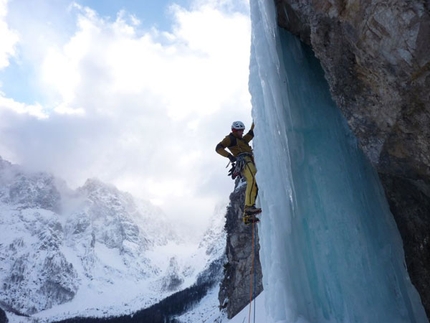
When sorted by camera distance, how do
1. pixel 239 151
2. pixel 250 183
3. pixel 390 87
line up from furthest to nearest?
1. pixel 239 151
2. pixel 250 183
3. pixel 390 87

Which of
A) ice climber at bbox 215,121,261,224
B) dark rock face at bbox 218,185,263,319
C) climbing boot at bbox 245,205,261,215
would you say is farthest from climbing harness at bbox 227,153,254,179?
dark rock face at bbox 218,185,263,319

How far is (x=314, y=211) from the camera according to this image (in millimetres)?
5828

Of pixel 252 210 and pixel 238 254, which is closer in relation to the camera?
pixel 252 210

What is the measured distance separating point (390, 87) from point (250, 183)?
2872 millimetres

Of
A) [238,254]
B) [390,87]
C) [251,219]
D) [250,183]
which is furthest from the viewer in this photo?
[238,254]

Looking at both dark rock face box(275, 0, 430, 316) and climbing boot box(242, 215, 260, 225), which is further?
climbing boot box(242, 215, 260, 225)

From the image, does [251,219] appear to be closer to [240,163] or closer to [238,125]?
[240,163]

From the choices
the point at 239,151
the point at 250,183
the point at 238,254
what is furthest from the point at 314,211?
the point at 238,254

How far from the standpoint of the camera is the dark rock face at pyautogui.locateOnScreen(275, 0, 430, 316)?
4.09 meters

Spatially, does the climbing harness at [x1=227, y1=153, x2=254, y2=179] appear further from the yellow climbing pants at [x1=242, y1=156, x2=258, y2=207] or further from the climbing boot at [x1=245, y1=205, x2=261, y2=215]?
the climbing boot at [x1=245, y1=205, x2=261, y2=215]

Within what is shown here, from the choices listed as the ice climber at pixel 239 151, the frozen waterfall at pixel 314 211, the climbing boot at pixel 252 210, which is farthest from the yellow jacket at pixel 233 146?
the climbing boot at pixel 252 210

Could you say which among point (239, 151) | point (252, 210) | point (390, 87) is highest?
point (239, 151)

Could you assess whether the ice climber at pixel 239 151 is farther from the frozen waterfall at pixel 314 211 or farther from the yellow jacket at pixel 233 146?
the frozen waterfall at pixel 314 211

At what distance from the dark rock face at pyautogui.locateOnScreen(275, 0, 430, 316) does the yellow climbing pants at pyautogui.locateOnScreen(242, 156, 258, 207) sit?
6.57 feet
